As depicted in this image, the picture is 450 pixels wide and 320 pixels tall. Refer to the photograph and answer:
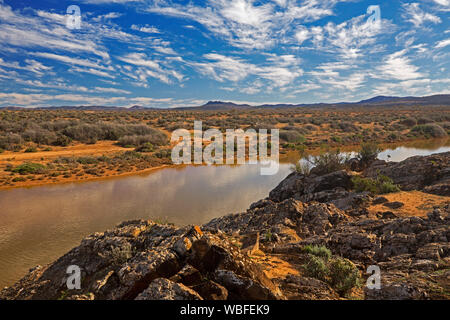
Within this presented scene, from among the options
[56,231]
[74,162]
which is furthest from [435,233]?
[74,162]

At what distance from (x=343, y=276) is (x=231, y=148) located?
23.8 m

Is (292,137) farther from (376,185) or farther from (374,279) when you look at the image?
(374,279)

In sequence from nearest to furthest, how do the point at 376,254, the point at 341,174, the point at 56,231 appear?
the point at 376,254, the point at 56,231, the point at 341,174

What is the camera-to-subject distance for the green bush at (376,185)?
9969 mm

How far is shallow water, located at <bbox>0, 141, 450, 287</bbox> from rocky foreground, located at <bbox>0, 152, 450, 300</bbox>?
307 cm

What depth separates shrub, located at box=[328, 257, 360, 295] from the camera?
412cm

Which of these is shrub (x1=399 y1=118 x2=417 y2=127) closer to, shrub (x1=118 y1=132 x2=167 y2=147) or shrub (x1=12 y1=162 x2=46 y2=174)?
shrub (x1=118 y1=132 x2=167 y2=147)

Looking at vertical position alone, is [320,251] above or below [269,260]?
above

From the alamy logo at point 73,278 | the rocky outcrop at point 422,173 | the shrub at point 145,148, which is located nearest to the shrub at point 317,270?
the alamy logo at point 73,278

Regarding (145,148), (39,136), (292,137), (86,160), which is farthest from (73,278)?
(292,137)

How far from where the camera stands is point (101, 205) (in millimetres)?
12086
